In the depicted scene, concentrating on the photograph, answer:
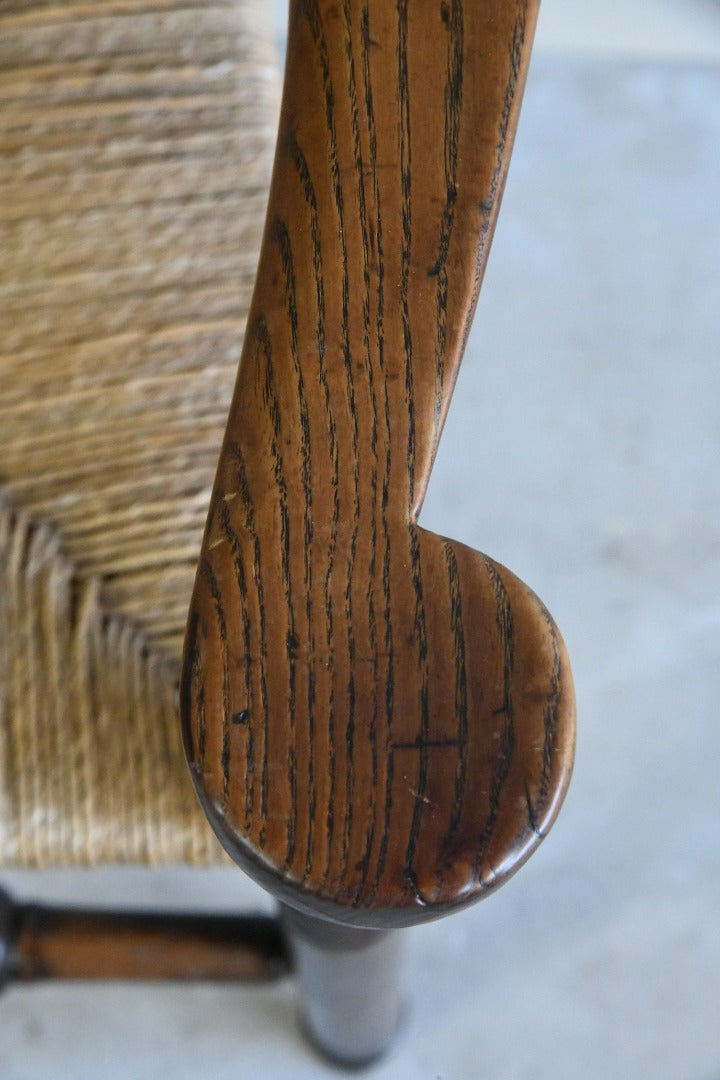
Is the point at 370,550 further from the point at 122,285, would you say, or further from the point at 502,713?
the point at 122,285

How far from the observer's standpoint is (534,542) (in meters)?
0.90

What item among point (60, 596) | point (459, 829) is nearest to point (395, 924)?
point (459, 829)

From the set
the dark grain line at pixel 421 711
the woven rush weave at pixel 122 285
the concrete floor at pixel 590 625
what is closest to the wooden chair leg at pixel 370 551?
the dark grain line at pixel 421 711

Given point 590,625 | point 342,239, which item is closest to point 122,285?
point 342,239

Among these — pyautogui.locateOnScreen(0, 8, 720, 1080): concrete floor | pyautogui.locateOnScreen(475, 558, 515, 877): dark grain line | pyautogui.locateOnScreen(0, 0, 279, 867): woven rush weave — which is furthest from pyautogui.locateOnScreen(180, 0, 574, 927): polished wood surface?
pyautogui.locateOnScreen(0, 8, 720, 1080): concrete floor

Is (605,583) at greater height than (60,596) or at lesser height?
lesser

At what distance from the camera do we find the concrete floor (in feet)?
2.38

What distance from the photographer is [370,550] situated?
0.27 metres

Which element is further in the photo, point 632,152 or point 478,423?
point 632,152

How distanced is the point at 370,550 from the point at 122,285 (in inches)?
9.4

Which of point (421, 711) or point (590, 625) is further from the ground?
point (421, 711)

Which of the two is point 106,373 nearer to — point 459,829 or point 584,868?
point 459,829

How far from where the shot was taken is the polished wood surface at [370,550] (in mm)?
240

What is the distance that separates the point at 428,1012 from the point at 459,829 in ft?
1.81
